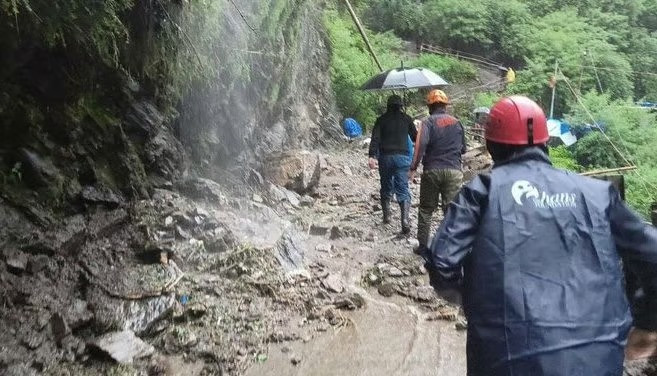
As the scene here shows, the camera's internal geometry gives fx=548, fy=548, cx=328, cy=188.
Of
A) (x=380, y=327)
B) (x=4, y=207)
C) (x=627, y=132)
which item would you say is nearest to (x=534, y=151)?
(x=380, y=327)

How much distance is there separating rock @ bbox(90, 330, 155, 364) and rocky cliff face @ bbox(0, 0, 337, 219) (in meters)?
1.55

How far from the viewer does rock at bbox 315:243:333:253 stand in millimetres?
7179

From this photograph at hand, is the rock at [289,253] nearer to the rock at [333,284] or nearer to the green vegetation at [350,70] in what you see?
the rock at [333,284]

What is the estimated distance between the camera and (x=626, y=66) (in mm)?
31203

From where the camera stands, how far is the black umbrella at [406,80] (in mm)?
7805

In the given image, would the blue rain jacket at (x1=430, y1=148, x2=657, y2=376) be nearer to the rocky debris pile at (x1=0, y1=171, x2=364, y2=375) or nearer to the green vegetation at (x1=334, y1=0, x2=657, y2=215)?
the rocky debris pile at (x1=0, y1=171, x2=364, y2=375)

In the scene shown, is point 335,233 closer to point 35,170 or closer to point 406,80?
point 406,80

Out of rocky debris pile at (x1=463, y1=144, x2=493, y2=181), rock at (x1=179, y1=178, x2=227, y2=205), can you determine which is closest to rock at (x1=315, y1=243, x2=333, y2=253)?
rock at (x1=179, y1=178, x2=227, y2=205)

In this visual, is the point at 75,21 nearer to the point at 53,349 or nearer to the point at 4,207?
the point at 4,207

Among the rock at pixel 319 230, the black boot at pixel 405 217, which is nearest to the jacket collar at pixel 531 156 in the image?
the black boot at pixel 405 217

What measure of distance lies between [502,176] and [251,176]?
767 centimetres

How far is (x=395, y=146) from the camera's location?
25.5 ft

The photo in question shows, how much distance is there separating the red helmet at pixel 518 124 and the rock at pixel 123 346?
3.15 metres

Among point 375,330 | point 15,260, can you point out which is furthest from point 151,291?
point 375,330
